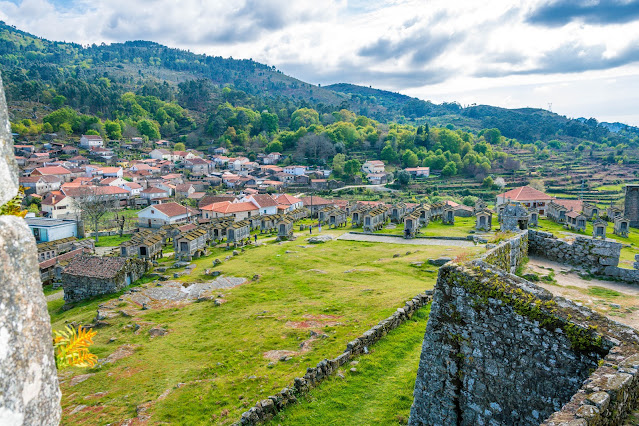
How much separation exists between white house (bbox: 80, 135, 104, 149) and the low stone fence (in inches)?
4308

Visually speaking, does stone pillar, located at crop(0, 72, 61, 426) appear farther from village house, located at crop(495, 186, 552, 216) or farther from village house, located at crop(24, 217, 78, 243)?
village house, located at crop(495, 186, 552, 216)

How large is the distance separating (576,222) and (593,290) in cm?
3992

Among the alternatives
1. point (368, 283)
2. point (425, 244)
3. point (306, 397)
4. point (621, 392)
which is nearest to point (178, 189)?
point (425, 244)

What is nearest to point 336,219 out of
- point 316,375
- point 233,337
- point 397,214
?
point 397,214

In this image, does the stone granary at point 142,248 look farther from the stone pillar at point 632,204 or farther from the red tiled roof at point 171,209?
the stone pillar at point 632,204

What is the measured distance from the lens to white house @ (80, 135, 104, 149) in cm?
10288

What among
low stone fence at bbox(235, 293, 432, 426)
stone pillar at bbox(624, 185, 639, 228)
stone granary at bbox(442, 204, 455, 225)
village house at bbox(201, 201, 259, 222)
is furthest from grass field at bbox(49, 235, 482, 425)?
stone pillar at bbox(624, 185, 639, 228)

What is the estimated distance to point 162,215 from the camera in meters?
55.7

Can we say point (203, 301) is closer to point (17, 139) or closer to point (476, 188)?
point (476, 188)

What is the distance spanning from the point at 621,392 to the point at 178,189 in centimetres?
7799

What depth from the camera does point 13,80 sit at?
12506 centimetres

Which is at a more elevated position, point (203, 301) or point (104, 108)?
point (104, 108)

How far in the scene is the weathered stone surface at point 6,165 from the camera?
7.90 feet

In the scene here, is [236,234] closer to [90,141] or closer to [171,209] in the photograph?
[171,209]
